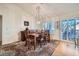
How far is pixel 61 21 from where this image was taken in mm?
2562

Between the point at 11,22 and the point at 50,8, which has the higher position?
the point at 50,8

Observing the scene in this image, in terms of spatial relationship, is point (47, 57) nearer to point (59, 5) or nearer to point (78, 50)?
point (78, 50)

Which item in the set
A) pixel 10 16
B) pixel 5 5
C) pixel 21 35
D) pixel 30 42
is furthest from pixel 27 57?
pixel 5 5

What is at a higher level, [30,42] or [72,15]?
[72,15]

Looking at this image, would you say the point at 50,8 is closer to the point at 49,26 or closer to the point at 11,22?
the point at 49,26

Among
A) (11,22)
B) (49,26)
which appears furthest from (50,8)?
(11,22)

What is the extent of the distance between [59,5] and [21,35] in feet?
3.36

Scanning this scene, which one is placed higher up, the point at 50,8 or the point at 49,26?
the point at 50,8

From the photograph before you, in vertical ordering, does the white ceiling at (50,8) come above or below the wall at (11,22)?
above

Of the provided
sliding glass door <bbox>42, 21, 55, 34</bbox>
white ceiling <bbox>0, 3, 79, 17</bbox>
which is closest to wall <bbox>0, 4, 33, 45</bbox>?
white ceiling <bbox>0, 3, 79, 17</bbox>

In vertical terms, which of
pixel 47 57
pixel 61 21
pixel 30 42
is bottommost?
pixel 47 57

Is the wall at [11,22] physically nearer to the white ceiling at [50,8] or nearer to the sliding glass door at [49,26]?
the white ceiling at [50,8]

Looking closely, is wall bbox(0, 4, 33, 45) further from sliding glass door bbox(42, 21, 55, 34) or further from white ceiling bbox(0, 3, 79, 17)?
sliding glass door bbox(42, 21, 55, 34)

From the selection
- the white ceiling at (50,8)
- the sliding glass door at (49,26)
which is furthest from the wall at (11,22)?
the sliding glass door at (49,26)
